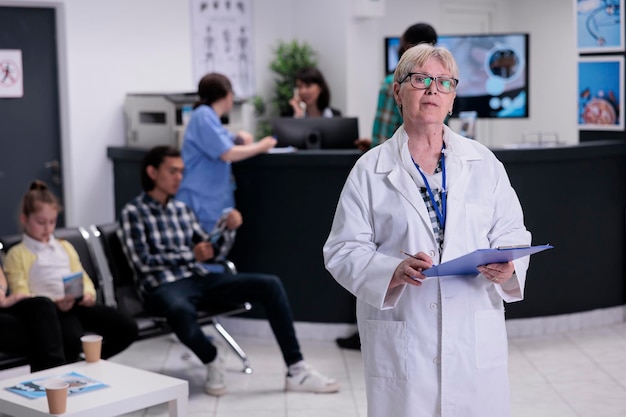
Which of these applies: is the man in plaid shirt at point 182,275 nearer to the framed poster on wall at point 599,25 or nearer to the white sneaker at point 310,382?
the white sneaker at point 310,382

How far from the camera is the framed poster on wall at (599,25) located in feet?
20.8

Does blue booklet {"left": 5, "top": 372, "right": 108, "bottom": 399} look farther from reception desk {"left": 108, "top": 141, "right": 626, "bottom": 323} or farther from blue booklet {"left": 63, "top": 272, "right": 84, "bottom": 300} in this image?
reception desk {"left": 108, "top": 141, "right": 626, "bottom": 323}

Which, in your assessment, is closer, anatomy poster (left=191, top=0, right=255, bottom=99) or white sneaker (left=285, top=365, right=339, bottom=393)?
white sneaker (left=285, top=365, right=339, bottom=393)

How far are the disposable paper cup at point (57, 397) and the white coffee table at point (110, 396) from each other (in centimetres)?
3

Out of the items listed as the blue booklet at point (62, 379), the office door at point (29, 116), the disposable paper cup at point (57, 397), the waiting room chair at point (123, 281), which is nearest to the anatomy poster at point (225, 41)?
the office door at point (29, 116)

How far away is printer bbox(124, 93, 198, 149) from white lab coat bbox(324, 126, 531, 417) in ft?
12.9

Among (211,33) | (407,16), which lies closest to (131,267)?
(211,33)

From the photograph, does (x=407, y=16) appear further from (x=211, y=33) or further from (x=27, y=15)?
(x=27, y=15)

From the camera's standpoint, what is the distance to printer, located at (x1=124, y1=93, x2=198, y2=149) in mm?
6375

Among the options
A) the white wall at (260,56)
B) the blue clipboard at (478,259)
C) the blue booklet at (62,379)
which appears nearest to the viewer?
the blue clipboard at (478,259)

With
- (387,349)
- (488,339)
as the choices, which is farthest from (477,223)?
A: (387,349)

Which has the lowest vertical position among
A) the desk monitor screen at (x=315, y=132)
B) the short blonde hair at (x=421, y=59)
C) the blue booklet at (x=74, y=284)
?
the blue booklet at (x=74, y=284)

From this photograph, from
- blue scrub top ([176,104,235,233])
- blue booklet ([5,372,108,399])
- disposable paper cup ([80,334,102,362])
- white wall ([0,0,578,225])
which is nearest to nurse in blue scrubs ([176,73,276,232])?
blue scrub top ([176,104,235,233])

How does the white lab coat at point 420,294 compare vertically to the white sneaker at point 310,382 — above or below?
above
